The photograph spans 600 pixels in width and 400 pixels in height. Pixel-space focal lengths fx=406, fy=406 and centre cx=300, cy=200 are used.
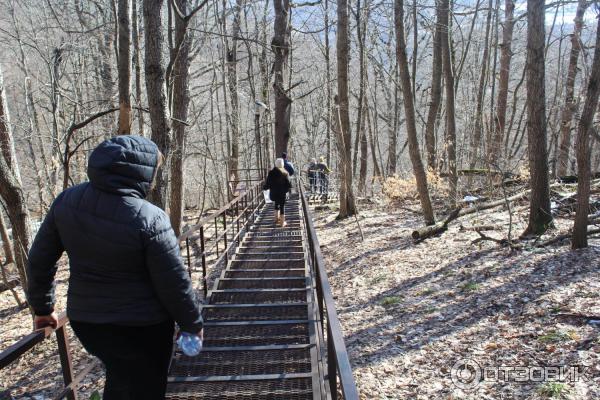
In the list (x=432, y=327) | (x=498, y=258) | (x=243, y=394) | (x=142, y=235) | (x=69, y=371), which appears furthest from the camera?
(x=498, y=258)

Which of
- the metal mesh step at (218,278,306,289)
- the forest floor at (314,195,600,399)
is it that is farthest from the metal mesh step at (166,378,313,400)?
the metal mesh step at (218,278,306,289)

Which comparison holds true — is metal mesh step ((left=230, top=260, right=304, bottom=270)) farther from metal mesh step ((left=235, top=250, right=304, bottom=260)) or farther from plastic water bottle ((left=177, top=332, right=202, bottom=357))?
plastic water bottle ((left=177, top=332, right=202, bottom=357))

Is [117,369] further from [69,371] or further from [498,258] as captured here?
[498,258]

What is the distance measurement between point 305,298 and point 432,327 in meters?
1.80

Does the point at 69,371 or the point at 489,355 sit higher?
the point at 69,371

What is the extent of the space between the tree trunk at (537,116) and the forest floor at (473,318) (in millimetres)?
544

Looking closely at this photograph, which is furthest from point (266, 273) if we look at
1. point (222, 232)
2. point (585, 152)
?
point (585, 152)

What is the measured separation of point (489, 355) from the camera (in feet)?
15.1

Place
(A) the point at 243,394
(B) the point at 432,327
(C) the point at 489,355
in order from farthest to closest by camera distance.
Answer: (B) the point at 432,327 → (C) the point at 489,355 → (A) the point at 243,394

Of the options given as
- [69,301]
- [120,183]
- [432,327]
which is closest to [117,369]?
[69,301]

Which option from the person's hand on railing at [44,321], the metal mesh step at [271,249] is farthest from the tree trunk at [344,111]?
the person's hand on railing at [44,321]

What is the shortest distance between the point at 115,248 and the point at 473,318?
4941mm

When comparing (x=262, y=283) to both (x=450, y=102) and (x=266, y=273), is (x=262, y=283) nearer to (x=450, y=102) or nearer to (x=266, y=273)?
(x=266, y=273)

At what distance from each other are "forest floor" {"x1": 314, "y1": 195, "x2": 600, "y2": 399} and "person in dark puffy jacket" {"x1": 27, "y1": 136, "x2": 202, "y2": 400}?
299 cm
